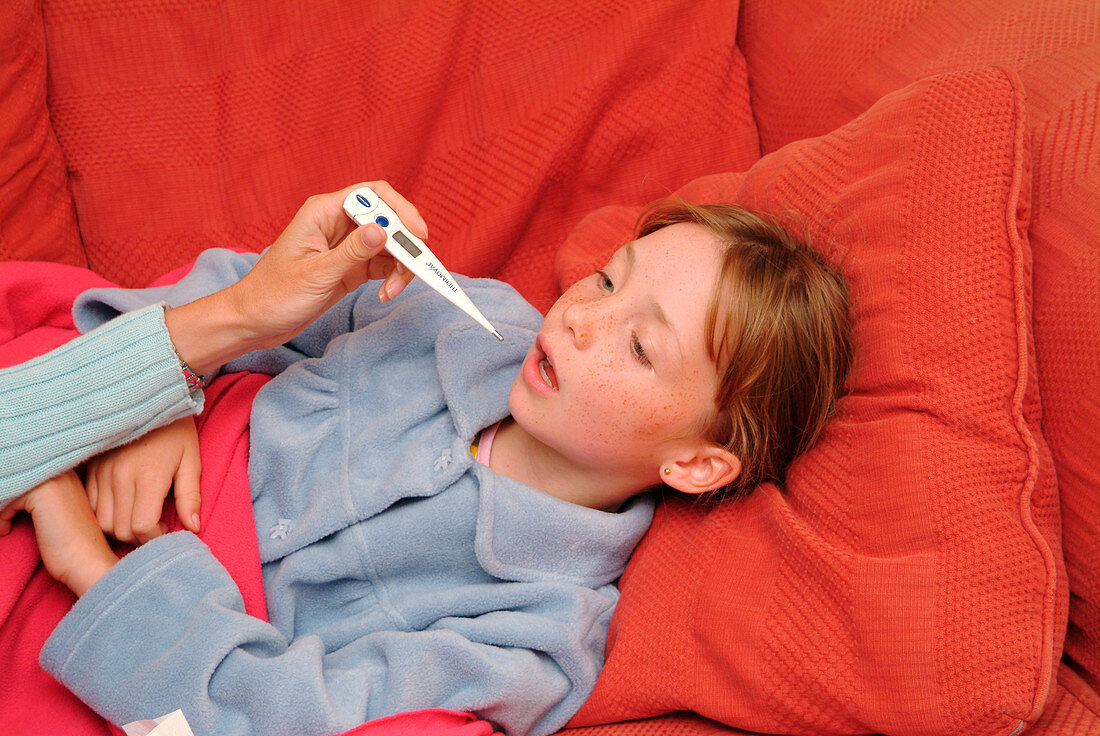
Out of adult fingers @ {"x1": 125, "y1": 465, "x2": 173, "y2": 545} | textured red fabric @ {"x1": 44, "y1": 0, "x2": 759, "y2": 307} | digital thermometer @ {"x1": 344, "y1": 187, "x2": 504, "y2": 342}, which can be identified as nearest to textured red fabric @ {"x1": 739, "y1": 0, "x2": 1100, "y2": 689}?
textured red fabric @ {"x1": 44, "y1": 0, "x2": 759, "y2": 307}

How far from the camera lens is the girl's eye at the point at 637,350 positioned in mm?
1024

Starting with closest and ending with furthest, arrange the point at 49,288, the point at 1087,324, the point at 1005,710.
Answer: the point at 1005,710 → the point at 1087,324 → the point at 49,288

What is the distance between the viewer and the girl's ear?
1083 millimetres

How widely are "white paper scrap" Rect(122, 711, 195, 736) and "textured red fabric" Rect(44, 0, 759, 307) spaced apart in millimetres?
813

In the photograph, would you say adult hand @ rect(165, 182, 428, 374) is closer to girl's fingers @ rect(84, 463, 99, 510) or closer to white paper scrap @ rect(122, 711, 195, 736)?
girl's fingers @ rect(84, 463, 99, 510)

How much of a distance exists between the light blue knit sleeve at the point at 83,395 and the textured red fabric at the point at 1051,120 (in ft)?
3.54

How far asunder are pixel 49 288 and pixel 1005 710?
54.6 inches

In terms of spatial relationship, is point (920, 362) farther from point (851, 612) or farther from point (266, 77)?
point (266, 77)

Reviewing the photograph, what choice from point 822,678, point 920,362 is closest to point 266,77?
point 920,362

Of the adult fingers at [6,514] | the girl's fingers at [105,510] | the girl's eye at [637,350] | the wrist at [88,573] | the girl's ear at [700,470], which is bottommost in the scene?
the girl's ear at [700,470]

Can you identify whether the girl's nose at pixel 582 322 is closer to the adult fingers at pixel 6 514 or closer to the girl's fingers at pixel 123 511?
the girl's fingers at pixel 123 511

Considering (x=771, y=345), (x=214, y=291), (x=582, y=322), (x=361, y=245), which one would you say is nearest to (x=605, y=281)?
(x=582, y=322)

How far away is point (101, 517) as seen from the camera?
1017mm

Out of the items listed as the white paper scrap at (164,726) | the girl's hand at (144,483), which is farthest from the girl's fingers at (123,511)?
the white paper scrap at (164,726)
